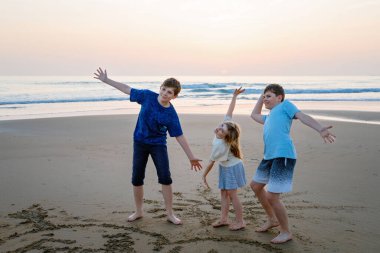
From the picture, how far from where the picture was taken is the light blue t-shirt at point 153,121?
4.68 m

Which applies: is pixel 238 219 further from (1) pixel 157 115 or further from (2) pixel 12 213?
(2) pixel 12 213

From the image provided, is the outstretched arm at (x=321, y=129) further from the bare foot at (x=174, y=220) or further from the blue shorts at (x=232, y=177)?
the bare foot at (x=174, y=220)

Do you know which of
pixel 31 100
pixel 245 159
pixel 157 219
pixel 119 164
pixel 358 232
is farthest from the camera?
pixel 31 100

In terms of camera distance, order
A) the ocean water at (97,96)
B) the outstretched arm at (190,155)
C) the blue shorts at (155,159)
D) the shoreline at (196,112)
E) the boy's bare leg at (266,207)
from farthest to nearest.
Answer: the ocean water at (97,96), the shoreline at (196,112), the blue shorts at (155,159), the outstretched arm at (190,155), the boy's bare leg at (266,207)

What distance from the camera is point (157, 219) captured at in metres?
4.95

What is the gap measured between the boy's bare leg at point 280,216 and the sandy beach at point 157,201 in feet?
0.30

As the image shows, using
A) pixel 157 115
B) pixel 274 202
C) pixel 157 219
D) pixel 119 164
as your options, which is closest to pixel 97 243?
pixel 157 219

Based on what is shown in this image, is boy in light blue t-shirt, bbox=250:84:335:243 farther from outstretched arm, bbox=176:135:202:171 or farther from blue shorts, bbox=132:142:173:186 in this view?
blue shorts, bbox=132:142:173:186

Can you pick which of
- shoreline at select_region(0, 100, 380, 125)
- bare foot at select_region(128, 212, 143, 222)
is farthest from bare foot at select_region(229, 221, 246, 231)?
shoreline at select_region(0, 100, 380, 125)

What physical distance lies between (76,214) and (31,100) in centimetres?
2187

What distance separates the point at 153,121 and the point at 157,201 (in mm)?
1555

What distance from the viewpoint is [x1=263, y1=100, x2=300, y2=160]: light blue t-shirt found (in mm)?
4129

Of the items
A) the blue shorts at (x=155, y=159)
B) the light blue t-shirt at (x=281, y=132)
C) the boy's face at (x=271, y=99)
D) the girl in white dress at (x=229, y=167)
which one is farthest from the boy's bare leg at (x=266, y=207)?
the blue shorts at (x=155, y=159)

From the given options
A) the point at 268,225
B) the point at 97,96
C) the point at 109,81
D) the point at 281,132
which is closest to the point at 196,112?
the point at 97,96
